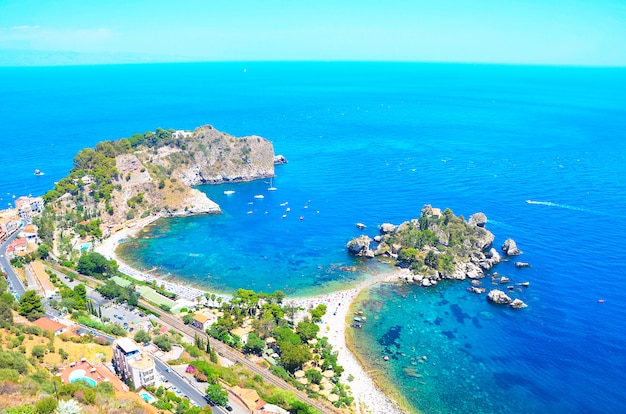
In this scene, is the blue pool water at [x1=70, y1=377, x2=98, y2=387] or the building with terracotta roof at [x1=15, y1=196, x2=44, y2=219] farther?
the building with terracotta roof at [x1=15, y1=196, x2=44, y2=219]

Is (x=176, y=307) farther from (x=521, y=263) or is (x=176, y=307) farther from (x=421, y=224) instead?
(x=521, y=263)

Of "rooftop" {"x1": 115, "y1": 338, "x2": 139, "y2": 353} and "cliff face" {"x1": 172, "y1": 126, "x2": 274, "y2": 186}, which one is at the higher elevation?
"cliff face" {"x1": 172, "y1": 126, "x2": 274, "y2": 186}

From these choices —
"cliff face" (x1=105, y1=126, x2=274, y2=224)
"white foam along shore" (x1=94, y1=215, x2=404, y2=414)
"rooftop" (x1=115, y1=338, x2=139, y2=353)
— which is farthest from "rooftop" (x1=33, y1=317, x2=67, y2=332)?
"cliff face" (x1=105, y1=126, x2=274, y2=224)

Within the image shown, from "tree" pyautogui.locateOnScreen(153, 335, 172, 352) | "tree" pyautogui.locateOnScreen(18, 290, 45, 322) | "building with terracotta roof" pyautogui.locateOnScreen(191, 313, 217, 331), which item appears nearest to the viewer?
"tree" pyautogui.locateOnScreen(153, 335, 172, 352)

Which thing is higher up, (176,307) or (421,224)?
(421,224)

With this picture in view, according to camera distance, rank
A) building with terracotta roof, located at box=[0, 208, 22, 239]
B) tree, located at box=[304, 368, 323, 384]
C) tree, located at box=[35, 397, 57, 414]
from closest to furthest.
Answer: tree, located at box=[35, 397, 57, 414], tree, located at box=[304, 368, 323, 384], building with terracotta roof, located at box=[0, 208, 22, 239]

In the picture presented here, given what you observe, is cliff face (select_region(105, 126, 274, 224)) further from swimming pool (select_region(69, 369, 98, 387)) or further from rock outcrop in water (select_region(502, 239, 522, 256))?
rock outcrop in water (select_region(502, 239, 522, 256))

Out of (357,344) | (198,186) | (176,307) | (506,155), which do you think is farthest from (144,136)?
(506,155)
